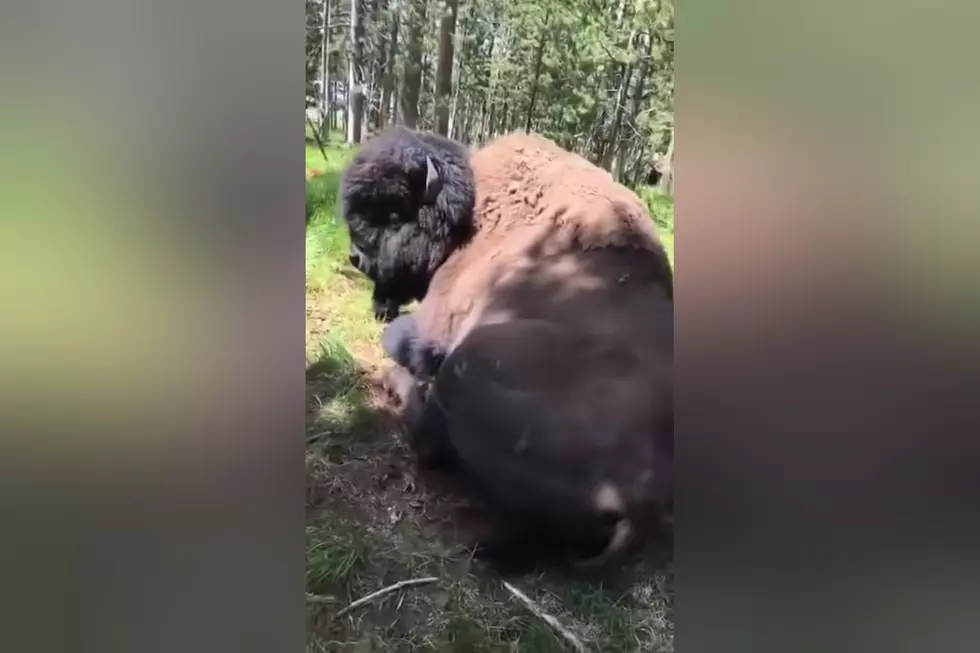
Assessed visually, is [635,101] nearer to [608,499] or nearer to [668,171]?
[668,171]

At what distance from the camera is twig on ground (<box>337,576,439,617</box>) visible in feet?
3.52

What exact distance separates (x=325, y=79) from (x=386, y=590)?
71 centimetres

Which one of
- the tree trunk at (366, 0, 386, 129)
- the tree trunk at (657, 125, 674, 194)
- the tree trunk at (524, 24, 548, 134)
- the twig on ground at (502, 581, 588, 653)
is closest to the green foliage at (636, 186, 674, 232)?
the tree trunk at (657, 125, 674, 194)

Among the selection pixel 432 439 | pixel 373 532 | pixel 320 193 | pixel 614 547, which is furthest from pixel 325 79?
pixel 614 547

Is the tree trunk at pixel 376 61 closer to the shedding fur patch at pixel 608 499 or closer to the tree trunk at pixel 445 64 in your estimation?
the tree trunk at pixel 445 64

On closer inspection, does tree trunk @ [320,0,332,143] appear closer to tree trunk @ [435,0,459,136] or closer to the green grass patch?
tree trunk @ [435,0,459,136]

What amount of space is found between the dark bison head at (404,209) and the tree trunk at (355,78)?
3 cm

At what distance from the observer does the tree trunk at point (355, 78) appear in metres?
1.05

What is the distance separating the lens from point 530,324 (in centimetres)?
111

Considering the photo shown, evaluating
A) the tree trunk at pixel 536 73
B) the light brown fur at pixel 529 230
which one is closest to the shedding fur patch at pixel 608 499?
the light brown fur at pixel 529 230
